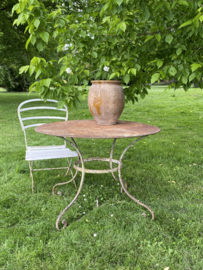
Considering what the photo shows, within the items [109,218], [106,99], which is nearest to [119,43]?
[106,99]

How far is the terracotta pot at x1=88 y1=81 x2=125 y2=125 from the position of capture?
2484mm

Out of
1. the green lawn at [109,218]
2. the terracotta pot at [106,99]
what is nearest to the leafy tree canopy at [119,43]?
the terracotta pot at [106,99]

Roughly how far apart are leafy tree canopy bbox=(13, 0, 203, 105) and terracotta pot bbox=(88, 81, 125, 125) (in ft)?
0.43

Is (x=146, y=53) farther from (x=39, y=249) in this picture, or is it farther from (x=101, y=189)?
(x=39, y=249)

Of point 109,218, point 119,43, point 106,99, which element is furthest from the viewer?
point 119,43

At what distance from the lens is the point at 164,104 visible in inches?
442

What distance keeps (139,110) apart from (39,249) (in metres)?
8.79

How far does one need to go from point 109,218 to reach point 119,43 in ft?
6.55

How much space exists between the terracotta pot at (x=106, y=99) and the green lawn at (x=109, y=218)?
0.96 meters

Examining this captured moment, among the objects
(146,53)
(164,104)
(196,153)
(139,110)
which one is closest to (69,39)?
(146,53)

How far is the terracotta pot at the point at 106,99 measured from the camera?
8.15ft

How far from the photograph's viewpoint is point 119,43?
9.66 ft

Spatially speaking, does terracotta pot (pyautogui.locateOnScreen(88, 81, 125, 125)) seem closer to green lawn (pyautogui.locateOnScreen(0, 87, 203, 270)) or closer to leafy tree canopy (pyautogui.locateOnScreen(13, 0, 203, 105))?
leafy tree canopy (pyautogui.locateOnScreen(13, 0, 203, 105))

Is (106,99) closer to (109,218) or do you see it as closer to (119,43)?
(119,43)
